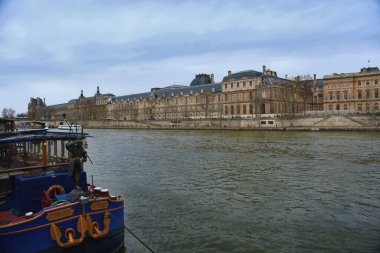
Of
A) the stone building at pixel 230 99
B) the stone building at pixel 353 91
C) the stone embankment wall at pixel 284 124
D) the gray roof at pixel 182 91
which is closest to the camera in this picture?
the stone embankment wall at pixel 284 124

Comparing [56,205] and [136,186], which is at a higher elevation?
[56,205]

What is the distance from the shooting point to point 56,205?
838cm

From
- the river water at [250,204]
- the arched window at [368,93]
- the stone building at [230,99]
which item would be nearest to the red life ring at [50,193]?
the river water at [250,204]

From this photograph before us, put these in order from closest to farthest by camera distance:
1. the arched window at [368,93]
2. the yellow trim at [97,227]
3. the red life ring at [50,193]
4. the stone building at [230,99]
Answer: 1. the yellow trim at [97,227]
2. the red life ring at [50,193]
3. the arched window at [368,93]
4. the stone building at [230,99]

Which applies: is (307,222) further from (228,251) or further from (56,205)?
(56,205)

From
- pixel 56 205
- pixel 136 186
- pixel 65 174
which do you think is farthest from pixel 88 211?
pixel 136 186

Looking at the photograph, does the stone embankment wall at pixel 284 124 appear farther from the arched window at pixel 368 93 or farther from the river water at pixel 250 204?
the river water at pixel 250 204

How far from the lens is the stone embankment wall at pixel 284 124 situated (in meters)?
63.5

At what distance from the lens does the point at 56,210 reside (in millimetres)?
8023

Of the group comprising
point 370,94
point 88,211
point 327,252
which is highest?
point 370,94

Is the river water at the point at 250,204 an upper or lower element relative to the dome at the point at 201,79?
lower

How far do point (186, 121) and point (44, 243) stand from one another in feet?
291

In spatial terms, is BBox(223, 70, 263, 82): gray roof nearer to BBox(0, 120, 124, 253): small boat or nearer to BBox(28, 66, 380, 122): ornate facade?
BBox(28, 66, 380, 122): ornate facade

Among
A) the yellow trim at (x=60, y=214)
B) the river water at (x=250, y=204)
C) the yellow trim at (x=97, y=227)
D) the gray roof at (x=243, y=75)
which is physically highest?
the gray roof at (x=243, y=75)
